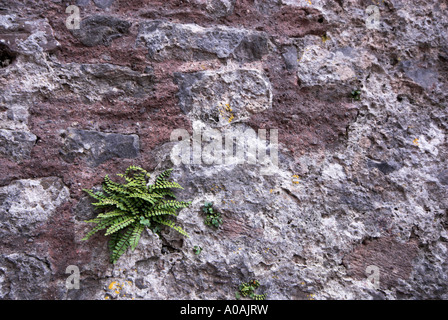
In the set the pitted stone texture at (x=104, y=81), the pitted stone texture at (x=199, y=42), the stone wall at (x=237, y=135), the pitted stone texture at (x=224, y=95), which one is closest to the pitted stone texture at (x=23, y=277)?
the stone wall at (x=237, y=135)

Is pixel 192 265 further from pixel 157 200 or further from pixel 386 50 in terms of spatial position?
pixel 386 50

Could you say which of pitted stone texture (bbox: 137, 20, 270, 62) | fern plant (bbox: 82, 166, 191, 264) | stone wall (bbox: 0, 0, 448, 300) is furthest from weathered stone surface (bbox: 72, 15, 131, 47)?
fern plant (bbox: 82, 166, 191, 264)

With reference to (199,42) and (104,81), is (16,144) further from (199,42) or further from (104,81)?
(199,42)

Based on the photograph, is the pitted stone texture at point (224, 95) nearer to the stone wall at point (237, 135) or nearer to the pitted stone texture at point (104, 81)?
the stone wall at point (237, 135)

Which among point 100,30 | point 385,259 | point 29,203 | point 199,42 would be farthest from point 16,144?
point 385,259

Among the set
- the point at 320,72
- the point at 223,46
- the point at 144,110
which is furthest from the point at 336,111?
the point at 144,110

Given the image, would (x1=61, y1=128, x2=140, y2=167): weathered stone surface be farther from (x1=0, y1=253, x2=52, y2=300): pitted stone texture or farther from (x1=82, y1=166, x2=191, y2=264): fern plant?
(x1=0, y1=253, x2=52, y2=300): pitted stone texture

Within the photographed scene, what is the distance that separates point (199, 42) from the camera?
Answer: 2.45m

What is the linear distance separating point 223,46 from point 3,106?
67.0 inches

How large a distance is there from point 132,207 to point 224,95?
43.9 inches

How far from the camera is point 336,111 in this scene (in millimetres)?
2494

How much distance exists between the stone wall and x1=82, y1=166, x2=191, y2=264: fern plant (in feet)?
0.31

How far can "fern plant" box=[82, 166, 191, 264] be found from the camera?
2.16m

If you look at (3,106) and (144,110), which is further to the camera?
(144,110)
